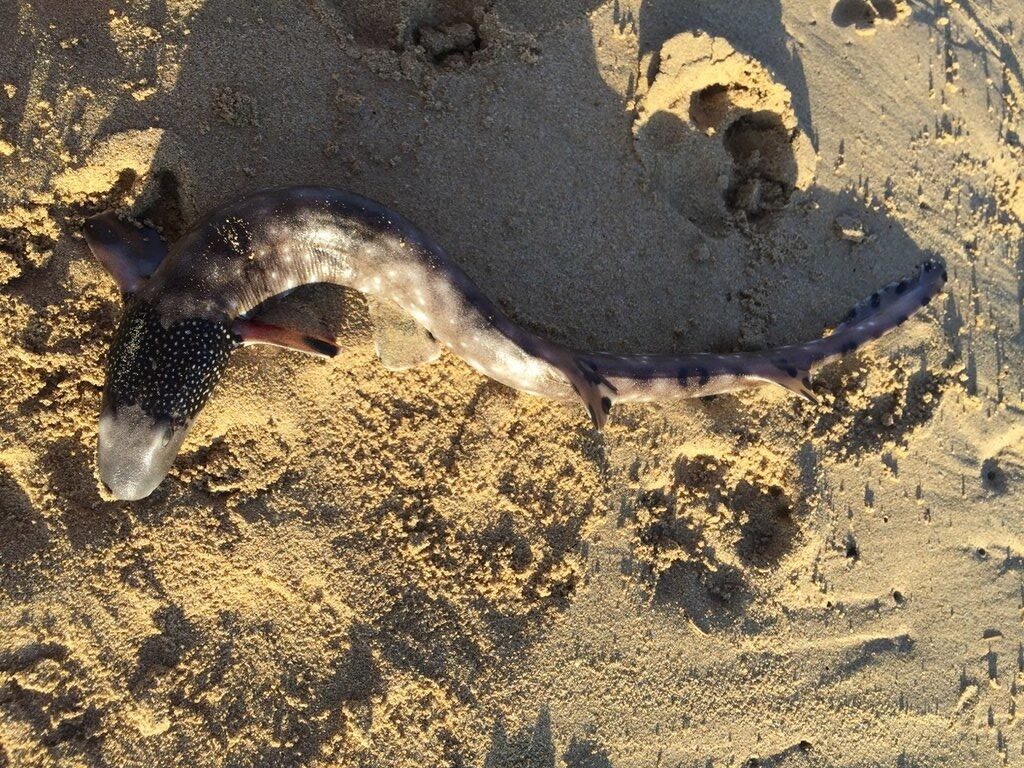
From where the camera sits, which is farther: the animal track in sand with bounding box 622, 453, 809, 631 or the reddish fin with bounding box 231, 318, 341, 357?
the animal track in sand with bounding box 622, 453, 809, 631

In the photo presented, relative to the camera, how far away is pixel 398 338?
5441mm

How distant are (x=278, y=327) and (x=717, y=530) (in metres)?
4.10

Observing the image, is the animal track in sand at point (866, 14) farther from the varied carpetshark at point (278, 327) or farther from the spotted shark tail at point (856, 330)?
the varied carpetshark at point (278, 327)

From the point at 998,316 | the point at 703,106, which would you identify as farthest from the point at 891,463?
the point at 703,106

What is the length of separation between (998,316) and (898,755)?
4272 millimetres

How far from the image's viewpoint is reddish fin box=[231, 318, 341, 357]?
5.11 metres

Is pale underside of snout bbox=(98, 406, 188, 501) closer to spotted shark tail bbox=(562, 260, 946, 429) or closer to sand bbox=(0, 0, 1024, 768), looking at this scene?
sand bbox=(0, 0, 1024, 768)

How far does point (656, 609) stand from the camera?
5656 millimetres

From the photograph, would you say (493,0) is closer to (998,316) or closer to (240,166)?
(240,166)

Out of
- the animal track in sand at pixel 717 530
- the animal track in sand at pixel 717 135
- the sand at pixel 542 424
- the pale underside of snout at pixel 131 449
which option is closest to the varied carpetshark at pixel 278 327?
the pale underside of snout at pixel 131 449

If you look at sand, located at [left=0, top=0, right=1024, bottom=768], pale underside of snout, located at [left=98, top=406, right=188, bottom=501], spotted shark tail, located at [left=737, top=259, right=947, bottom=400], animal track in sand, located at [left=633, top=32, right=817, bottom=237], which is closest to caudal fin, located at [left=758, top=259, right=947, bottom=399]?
spotted shark tail, located at [left=737, top=259, right=947, bottom=400]

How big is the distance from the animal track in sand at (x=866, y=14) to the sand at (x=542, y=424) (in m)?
0.05

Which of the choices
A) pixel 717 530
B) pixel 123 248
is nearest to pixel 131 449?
pixel 123 248

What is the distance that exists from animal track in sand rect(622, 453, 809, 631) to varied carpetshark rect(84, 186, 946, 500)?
817 mm
